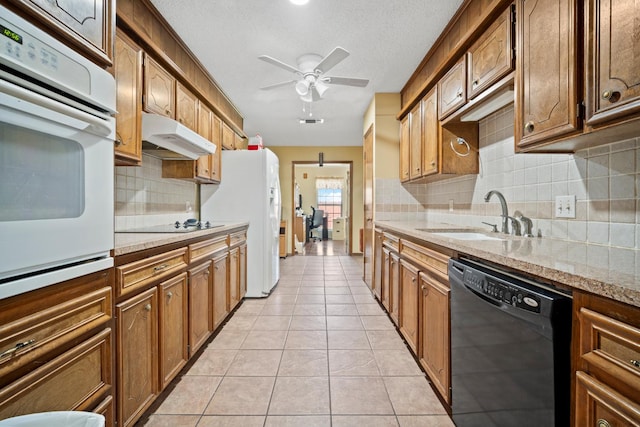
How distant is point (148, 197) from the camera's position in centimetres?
Result: 267

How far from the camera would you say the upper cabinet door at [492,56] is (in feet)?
5.29

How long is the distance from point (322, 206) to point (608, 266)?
10.5 meters

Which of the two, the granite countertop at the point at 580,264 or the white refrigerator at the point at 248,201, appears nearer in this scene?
the granite countertop at the point at 580,264

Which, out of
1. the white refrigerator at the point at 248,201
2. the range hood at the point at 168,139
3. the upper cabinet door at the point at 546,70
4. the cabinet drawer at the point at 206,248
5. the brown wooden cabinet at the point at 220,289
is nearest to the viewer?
the upper cabinet door at the point at 546,70

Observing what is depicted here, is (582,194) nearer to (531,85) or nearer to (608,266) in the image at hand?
(531,85)

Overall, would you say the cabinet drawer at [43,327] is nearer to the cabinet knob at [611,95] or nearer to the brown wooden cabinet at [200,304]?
the brown wooden cabinet at [200,304]

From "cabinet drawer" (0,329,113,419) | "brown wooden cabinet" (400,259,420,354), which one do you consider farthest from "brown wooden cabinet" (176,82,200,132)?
"brown wooden cabinet" (400,259,420,354)

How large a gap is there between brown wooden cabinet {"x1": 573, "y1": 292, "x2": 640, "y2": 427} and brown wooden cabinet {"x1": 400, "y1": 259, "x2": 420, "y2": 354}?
4.08 ft

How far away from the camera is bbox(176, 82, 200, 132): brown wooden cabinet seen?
260 cm

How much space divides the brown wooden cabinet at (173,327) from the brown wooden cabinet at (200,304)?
0.26 feet

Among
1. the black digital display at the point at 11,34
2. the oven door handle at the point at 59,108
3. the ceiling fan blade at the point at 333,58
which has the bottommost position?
the oven door handle at the point at 59,108

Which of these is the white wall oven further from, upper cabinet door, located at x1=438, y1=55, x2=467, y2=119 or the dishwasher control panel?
upper cabinet door, located at x1=438, y1=55, x2=467, y2=119

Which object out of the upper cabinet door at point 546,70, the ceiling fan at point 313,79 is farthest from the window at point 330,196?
the upper cabinet door at point 546,70

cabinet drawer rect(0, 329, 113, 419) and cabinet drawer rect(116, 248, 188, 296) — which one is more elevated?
cabinet drawer rect(116, 248, 188, 296)
